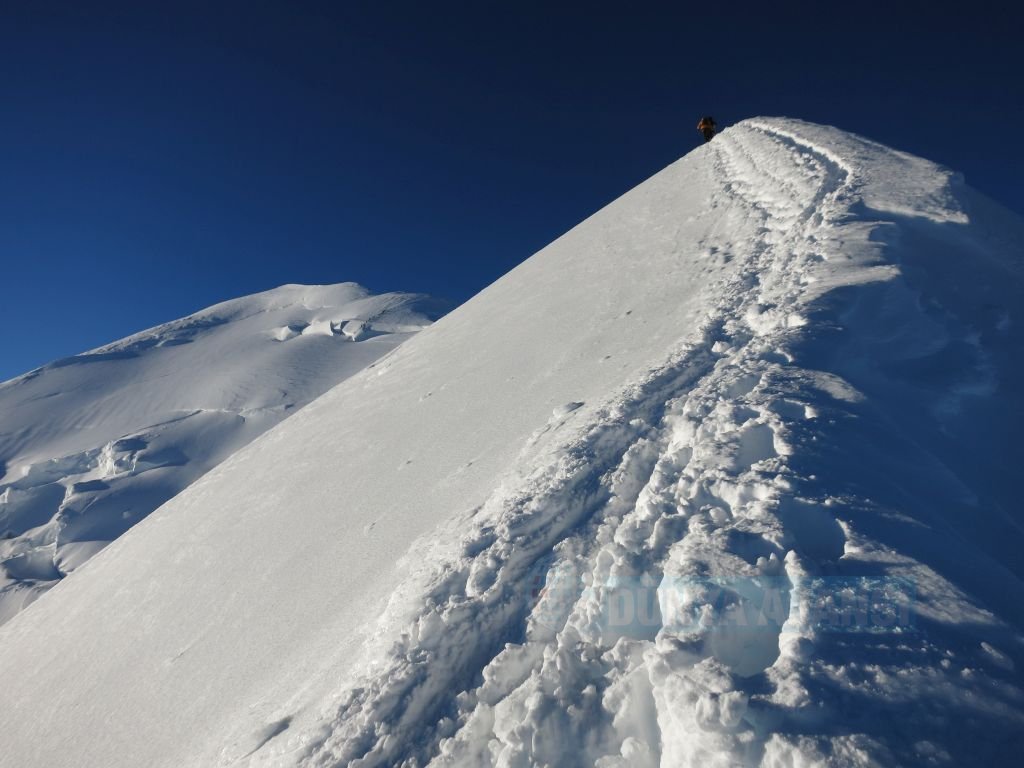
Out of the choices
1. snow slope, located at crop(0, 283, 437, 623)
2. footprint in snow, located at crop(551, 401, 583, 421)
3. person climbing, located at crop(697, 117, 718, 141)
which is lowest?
snow slope, located at crop(0, 283, 437, 623)

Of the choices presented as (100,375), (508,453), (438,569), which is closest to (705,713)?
(438,569)

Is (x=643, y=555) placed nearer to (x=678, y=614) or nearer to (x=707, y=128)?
(x=678, y=614)

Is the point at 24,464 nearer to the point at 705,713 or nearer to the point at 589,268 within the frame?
the point at 589,268

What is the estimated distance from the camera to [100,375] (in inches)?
1308

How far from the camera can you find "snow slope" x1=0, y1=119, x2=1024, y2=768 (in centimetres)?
234

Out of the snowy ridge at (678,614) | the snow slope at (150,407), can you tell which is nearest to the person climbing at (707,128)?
the snowy ridge at (678,614)

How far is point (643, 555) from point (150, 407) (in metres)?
31.5

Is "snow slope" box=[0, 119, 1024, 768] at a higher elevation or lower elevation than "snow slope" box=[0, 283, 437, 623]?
higher

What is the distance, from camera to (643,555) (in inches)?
131

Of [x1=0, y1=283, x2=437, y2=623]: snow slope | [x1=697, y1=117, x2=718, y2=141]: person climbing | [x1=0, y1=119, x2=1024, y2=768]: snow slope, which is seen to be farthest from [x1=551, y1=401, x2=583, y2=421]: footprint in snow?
[x1=0, y1=283, x2=437, y2=623]: snow slope

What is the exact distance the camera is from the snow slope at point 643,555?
2.34 meters

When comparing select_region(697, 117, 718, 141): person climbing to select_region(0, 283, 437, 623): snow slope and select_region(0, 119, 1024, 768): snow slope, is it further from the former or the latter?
select_region(0, 283, 437, 623): snow slope

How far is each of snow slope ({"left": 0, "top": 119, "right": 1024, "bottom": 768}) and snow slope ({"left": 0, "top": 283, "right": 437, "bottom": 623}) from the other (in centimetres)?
1495

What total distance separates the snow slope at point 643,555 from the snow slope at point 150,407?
15.0m
